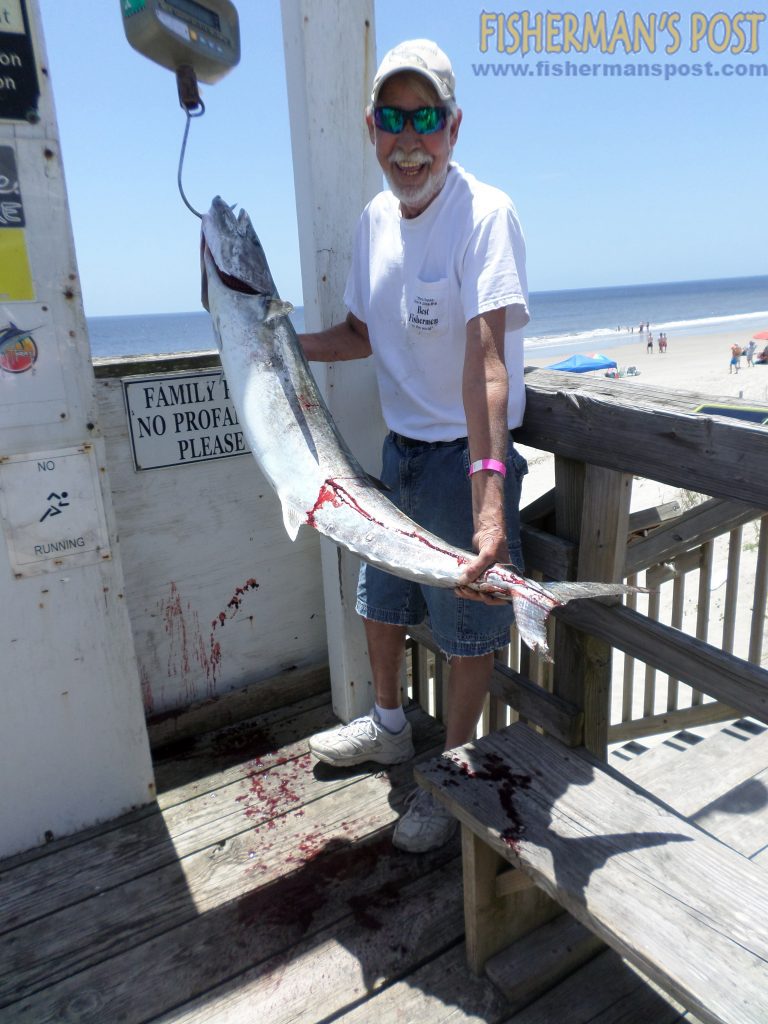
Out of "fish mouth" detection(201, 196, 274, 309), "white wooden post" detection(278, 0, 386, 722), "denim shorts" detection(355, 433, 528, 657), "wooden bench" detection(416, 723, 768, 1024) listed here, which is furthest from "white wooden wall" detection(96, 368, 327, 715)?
"wooden bench" detection(416, 723, 768, 1024)

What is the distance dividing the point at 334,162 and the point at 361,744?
6.79ft

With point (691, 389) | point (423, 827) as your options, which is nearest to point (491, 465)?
point (423, 827)

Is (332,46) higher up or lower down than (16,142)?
higher up

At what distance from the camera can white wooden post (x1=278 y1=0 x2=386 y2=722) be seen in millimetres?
2482

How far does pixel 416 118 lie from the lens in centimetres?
203

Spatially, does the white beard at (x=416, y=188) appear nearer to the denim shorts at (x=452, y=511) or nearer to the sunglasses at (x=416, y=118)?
the sunglasses at (x=416, y=118)

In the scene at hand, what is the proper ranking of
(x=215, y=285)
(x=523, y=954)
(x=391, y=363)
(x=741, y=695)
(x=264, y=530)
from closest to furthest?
1. (x=741, y=695)
2. (x=523, y=954)
3. (x=215, y=285)
4. (x=391, y=363)
5. (x=264, y=530)

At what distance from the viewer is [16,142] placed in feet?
6.87

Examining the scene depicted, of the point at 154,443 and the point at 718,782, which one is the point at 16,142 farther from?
the point at 718,782

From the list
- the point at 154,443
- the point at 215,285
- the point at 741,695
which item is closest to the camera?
the point at 741,695

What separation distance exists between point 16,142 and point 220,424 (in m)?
1.13

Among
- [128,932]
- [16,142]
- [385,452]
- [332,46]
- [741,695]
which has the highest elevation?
[332,46]

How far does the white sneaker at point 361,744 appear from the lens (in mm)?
2785

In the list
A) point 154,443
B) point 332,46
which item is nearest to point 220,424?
point 154,443
